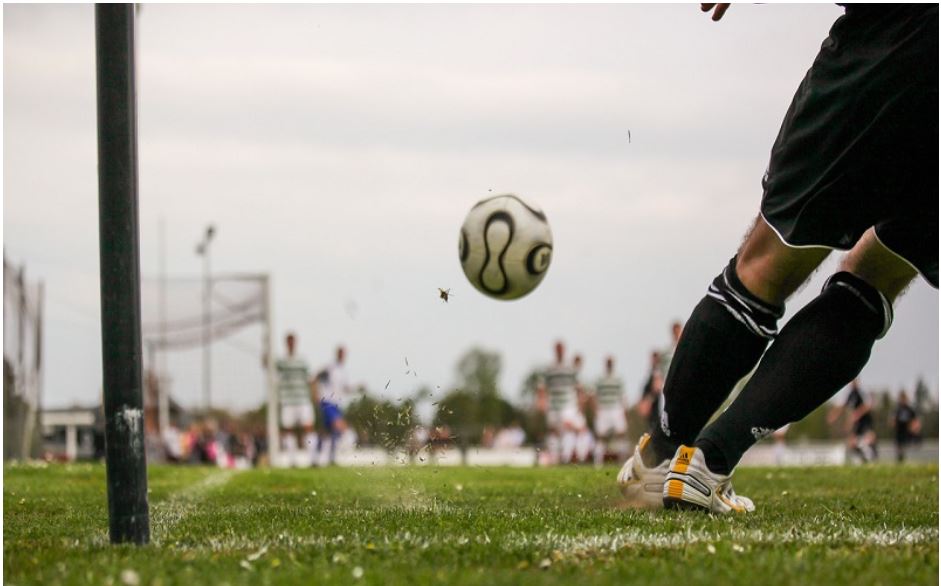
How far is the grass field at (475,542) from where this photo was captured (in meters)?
2.83

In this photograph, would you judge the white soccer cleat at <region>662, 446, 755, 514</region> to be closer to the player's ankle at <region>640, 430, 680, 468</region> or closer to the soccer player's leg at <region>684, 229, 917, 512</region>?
the soccer player's leg at <region>684, 229, 917, 512</region>

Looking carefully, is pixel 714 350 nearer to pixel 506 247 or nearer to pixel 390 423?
pixel 506 247

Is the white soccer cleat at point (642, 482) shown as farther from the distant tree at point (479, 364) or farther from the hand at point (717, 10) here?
the distant tree at point (479, 364)

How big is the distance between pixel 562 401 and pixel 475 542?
17.3m

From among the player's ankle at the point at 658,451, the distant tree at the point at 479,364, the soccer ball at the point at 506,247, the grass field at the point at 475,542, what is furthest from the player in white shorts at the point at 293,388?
the distant tree at the point at 479,364

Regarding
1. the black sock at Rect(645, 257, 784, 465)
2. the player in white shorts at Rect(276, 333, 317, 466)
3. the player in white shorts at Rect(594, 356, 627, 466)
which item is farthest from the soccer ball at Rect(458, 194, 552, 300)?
the player in white shorts at Rect(594, 356, 627, 466)

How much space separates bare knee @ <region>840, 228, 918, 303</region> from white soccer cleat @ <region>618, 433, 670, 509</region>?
1.06 meters

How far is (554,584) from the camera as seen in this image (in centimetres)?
269

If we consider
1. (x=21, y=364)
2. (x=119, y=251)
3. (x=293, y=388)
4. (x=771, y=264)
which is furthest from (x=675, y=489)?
(x=293, y=388)

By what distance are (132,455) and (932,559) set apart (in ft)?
7.03

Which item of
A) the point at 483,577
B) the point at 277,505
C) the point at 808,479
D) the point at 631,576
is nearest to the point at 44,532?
the point at 277,505

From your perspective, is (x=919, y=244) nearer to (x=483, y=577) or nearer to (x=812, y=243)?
(x=812, y=243)

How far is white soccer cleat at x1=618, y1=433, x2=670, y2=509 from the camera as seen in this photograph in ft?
15.5

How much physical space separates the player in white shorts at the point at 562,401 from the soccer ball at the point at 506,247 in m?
15.5
